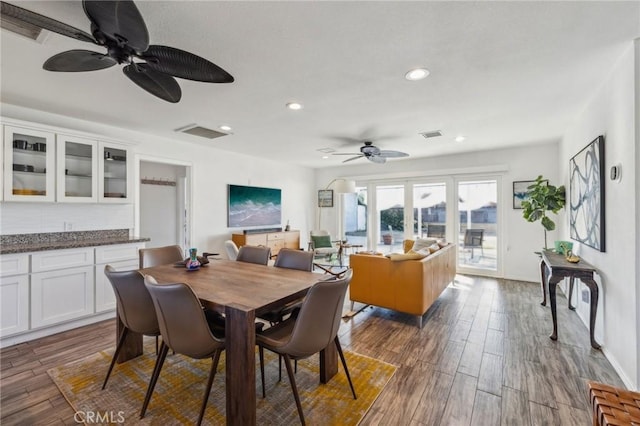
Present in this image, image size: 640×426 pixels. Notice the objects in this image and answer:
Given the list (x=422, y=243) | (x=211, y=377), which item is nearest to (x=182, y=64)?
(x=211, y=377)

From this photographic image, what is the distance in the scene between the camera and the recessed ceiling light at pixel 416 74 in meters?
2.26

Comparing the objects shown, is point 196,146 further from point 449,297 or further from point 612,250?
point 612,250

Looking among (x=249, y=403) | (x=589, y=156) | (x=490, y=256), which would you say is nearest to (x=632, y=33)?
(x=589, y=156)

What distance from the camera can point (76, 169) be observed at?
3334 millimetres

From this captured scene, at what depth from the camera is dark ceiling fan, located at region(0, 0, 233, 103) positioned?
1210 mm

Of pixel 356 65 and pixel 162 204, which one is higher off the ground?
pixel 356 65

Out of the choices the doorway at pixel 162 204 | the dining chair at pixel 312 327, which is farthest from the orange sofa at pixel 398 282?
the doorway at pixel 162 204

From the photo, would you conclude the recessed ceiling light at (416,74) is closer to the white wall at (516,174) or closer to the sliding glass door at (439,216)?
the white wall at (516,174)

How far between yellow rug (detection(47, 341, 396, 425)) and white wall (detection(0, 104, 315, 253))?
1924 mm

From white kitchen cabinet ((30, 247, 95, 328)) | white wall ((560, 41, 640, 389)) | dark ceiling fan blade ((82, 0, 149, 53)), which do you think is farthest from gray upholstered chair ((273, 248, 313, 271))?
white wall ((560, 41, 640, 389))

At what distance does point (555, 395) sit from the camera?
201 cm

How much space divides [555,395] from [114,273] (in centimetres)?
326

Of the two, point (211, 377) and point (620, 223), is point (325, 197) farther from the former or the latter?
point (211, 377)

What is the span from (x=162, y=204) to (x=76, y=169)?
7.94 ft
